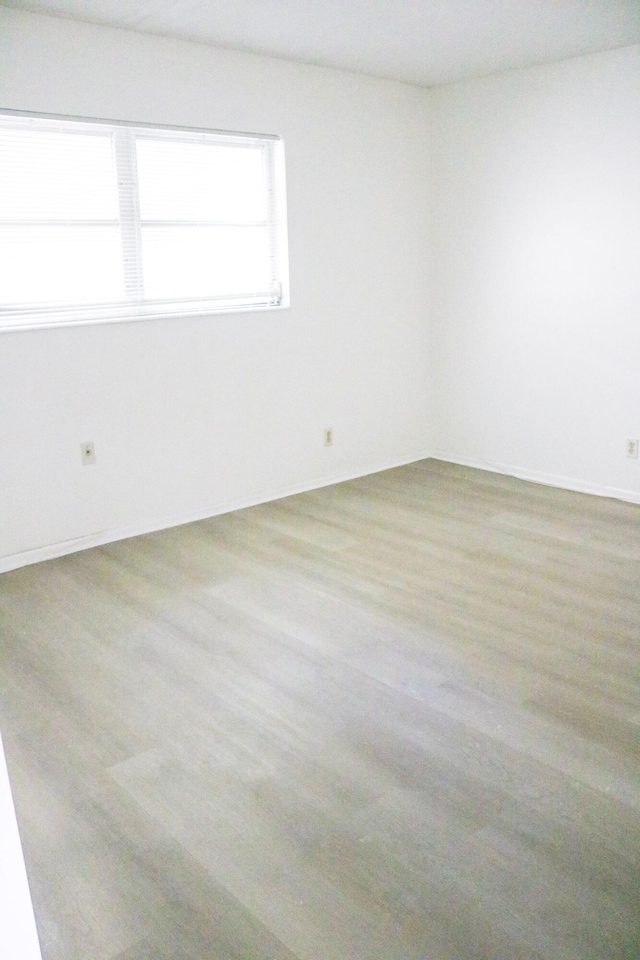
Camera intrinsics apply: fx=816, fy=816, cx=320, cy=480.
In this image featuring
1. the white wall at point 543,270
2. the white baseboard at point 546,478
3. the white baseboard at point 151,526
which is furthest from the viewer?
the white baseboard at point 546,478

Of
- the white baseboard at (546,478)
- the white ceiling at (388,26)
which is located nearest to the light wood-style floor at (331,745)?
the white baseboard at (546,478)

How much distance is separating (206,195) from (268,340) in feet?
2.76

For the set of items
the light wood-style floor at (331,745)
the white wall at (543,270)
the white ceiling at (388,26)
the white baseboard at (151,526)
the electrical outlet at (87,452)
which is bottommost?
the light wood-style floor at (331,745)

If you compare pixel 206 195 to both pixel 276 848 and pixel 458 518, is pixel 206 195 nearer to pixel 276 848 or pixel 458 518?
pixel 458 518

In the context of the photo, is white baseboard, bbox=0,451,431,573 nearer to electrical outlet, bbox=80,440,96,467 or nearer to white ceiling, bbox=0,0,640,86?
electrical outlet, bbox=80,440,96,467

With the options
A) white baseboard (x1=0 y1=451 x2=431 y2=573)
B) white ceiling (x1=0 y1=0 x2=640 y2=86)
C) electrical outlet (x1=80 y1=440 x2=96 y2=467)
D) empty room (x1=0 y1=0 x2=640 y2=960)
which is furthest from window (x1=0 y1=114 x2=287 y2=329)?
white baseboard (x1=0 y1=451 x2=431 y2=573)

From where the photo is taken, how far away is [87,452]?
398 centimetres

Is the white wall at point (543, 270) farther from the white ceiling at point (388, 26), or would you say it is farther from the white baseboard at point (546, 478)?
the white ceiling at point (388, 26)

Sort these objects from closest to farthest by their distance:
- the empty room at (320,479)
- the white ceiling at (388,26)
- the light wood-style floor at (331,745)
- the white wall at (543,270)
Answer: the light wood-style floor at (331,745), the empty room at (320,479), the white ceiling at (388,26), the white wall at (543,270)

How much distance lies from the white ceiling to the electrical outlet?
188cm

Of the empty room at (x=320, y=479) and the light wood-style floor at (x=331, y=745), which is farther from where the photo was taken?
the empty room at (x=320, y=479)

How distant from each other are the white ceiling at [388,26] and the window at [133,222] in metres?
0.48

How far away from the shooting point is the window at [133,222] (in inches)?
144

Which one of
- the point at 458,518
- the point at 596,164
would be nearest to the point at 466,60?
the point at 596,164
